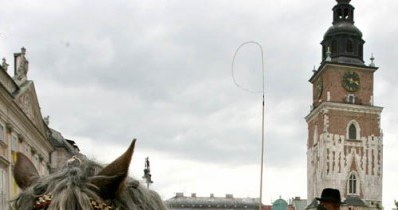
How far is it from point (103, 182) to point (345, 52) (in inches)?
2038

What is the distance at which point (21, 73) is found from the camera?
27.2 m

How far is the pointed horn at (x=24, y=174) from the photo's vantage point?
184cm

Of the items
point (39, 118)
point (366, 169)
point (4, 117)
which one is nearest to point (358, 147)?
point (366, 169)

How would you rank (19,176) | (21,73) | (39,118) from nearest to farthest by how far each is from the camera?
(19,176) < (21,73) < (39,118)

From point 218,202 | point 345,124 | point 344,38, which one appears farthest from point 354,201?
point 218,202

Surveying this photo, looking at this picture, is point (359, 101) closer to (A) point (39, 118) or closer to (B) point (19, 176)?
(A) point (39, 118)

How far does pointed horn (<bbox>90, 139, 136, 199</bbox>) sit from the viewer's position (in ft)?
4.94

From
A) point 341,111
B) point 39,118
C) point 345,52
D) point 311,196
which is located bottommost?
point 311,196

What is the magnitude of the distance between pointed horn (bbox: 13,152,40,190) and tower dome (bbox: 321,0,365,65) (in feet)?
165

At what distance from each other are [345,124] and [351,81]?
3701 millimetres

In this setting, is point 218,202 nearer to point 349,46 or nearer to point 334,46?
point 334,46

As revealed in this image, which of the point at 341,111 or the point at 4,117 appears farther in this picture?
the point at 341,111

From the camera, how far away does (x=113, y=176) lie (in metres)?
1.54

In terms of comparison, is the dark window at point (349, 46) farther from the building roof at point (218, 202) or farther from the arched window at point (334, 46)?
the building roof at point (218, 202)
